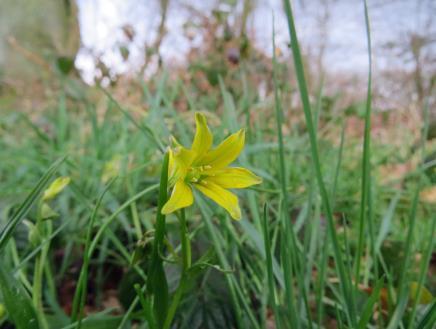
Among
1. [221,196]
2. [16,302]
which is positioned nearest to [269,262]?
[221,196]

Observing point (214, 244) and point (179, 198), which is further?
point (214, 244)

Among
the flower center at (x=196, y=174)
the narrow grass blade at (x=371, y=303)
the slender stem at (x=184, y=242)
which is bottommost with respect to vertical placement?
the narrow grass blade at (x=371, y=303)

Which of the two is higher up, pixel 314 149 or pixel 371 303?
pixel 314 149

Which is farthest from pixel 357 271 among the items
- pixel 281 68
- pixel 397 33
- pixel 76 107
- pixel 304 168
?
pixel 397 33

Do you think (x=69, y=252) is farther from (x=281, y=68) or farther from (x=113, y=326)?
(x=281, y=68)

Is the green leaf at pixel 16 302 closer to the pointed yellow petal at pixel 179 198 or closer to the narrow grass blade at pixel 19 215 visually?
the narrow grass blade at pixel 19 215

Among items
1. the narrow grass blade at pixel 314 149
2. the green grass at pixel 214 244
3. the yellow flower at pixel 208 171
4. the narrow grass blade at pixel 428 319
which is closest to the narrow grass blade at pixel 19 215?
the green grass at pixel 214 244

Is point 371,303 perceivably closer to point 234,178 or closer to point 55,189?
point 234,178
